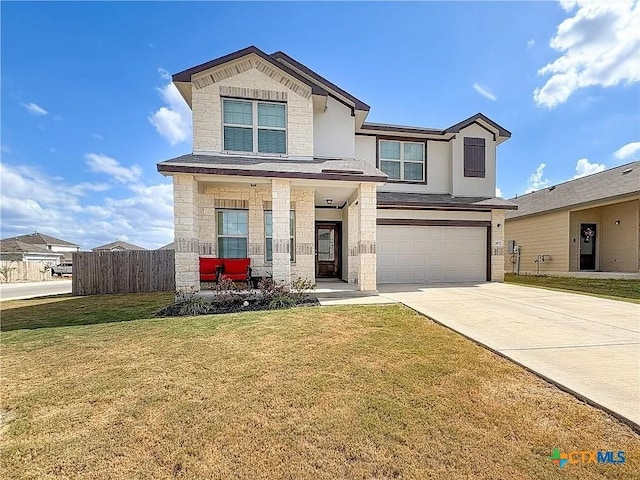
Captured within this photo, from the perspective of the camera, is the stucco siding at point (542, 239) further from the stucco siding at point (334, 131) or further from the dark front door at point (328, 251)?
the stucco siding at point (334, 131)

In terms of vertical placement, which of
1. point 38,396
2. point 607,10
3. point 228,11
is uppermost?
point 228,11

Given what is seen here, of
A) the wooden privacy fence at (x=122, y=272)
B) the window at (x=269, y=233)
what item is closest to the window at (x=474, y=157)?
the window at (x=269, y=233)

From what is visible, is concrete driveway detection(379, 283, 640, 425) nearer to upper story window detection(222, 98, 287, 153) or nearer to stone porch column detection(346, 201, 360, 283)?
stone porch column detection(346, 201, 360, 283)

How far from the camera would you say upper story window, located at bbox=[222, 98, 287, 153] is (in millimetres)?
9500

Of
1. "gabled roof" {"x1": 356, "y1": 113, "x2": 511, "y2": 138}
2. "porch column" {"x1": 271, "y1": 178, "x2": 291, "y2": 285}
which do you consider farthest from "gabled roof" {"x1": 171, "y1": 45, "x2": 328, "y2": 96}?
"gabled roof" {"x1": 356, "y1": 113, "x2": 511, "y2": 138}

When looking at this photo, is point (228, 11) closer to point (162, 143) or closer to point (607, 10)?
point (162, 143)

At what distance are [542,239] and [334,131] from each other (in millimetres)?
13987

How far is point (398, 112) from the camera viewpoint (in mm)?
16969

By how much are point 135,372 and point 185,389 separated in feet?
3.09

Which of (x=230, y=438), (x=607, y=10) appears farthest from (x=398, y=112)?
(x=230, y=438)

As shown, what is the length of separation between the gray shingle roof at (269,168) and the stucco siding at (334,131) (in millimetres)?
1965

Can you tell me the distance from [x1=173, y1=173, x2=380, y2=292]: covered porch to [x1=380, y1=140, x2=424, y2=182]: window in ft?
10.3

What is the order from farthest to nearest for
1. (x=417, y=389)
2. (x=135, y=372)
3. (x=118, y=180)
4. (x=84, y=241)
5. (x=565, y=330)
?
(x=84, y=241) → (x=118, y=180) → (x=565, y=330) → (x=135, y=372) → (x=417, y=389)

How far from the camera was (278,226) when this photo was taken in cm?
845
